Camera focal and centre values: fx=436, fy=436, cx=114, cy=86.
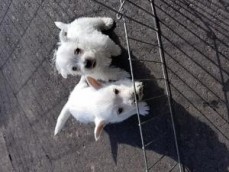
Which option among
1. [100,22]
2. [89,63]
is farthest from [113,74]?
[100,22]

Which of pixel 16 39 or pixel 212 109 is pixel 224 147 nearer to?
pixel 212 109

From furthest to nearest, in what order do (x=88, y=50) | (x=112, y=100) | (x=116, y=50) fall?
(x=116, y=50), (x=88, y=50), (x=112, y=100)

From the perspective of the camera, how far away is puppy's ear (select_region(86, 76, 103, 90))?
3312 millimetres

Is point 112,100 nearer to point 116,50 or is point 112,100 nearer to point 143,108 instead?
point 143,108

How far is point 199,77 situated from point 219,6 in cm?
55

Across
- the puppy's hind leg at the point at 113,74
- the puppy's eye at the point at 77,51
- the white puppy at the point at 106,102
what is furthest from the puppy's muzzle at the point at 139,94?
the puppy's eye at the point at 77,51

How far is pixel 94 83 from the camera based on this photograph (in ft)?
10.9

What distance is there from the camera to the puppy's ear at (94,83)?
331 cm

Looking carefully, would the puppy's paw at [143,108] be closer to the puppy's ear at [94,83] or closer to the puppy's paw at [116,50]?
the puppy's ear at [94,83]

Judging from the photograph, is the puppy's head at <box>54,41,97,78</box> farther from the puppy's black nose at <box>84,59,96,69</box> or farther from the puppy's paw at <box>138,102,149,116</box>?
the puppy's paw at <box>138,102,149,116</box>

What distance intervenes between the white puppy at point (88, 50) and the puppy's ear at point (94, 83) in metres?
0.06

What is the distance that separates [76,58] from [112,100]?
42 centimetres

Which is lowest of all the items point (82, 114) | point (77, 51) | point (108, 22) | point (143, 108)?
point (82, 114)

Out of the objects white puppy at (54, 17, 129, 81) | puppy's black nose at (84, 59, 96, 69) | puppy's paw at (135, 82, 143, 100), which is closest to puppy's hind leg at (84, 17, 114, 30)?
white puppy at (54, 17, 129, 81)
